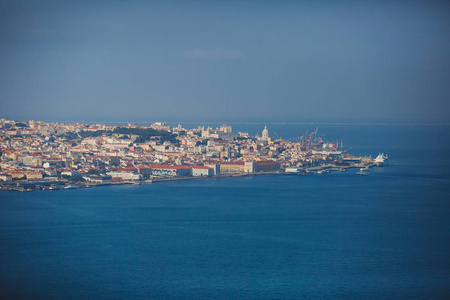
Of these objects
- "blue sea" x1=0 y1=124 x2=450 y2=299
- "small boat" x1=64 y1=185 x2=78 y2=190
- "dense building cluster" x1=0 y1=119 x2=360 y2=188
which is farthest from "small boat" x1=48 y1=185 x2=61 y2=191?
"dense building cluster" x1=0 y1=119 x2=360 y2=188

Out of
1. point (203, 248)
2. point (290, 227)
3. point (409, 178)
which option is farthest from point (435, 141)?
point (203, 248)

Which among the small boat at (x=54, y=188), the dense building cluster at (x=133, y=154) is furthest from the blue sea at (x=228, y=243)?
the dense building cluster at (x=133, y=154)

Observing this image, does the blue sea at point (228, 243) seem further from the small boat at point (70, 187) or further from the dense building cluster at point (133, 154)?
the dense building cluster at point (133, 154)

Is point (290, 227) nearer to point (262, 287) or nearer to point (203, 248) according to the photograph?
point (203, 248)

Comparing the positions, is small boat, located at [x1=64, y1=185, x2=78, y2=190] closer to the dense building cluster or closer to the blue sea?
the blue sea

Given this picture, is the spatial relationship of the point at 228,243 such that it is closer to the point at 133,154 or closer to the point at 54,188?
the point at 54,188
